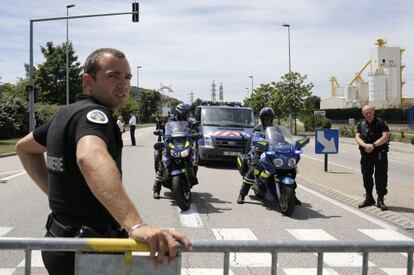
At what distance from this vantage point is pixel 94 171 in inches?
81.8

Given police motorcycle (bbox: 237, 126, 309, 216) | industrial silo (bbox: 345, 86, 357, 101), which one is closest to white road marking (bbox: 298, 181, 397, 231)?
police motorcycle (bbox: 237, 126, 309, 216)

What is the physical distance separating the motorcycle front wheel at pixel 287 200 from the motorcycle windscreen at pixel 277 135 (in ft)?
2.92

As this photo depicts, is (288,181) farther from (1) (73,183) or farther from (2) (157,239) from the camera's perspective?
(2) (157,239)

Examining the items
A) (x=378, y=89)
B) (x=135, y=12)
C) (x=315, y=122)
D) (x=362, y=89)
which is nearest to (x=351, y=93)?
(x=362, y=89)

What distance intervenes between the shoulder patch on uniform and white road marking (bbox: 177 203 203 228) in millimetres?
5027

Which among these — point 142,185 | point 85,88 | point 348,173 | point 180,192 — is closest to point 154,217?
point 180,192

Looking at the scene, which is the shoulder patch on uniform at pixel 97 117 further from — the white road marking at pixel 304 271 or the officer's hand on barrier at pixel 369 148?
the officer's hand on barrier at pixel 369 148

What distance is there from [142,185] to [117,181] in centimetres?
929

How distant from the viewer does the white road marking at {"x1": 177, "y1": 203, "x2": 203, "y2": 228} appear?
23.7 feet

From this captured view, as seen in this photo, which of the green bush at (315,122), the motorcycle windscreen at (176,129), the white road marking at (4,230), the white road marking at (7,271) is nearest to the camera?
the white road marking at (7,271)

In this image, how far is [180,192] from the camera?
823cm

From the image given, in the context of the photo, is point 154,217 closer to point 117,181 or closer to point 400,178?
point 117,181

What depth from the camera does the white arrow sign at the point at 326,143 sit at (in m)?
14.0

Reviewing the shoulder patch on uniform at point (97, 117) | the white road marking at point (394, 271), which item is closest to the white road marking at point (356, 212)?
the white road marking at point (394, 271)
